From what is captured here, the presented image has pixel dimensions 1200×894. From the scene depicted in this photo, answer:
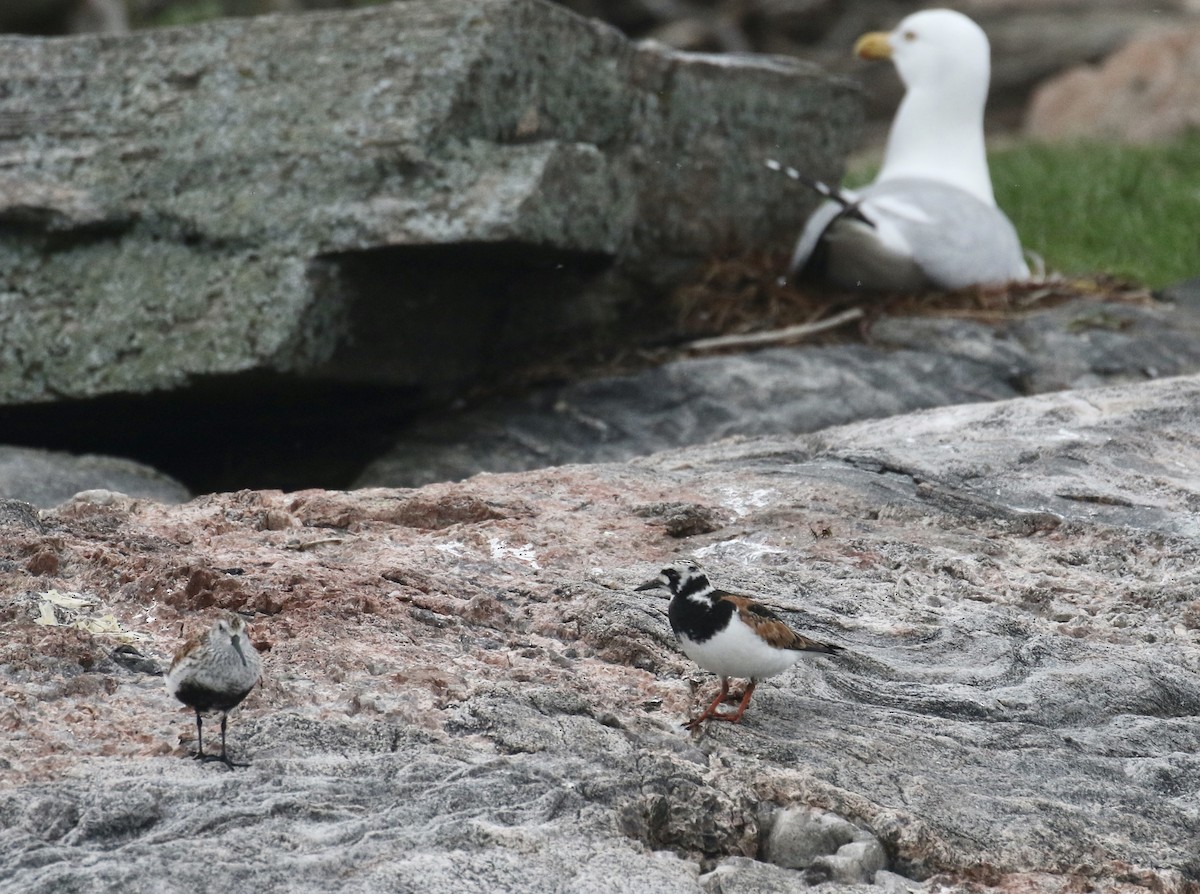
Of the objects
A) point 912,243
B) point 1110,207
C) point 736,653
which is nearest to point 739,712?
point 736,653

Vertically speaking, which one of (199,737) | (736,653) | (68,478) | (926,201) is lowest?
(68,478)

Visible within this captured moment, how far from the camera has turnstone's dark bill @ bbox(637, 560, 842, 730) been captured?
322cm

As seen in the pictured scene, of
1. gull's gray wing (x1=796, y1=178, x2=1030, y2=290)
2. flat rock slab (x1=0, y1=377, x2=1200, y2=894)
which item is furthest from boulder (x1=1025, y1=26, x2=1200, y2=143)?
flat rock slab (x1=0, y1=377, x2=1200, y2=894)

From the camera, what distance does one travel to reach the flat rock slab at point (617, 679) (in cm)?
277

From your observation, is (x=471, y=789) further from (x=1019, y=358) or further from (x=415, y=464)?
(x=1019, y=358)

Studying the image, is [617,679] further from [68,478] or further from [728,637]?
[68,478]

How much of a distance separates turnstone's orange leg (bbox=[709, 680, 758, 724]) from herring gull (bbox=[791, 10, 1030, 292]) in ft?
14.7

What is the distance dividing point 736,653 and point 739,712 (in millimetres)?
187

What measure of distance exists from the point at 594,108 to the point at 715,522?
129 inches

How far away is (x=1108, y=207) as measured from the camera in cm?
1039

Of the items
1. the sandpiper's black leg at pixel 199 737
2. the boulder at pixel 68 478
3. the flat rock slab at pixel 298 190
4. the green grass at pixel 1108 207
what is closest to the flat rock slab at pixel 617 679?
the sandpiper's black leg at pixel 199 737

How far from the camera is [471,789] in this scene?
2902 millimetres

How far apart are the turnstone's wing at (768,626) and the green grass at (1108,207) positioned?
590 cm

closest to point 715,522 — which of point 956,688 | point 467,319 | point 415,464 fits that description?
point 956,688
